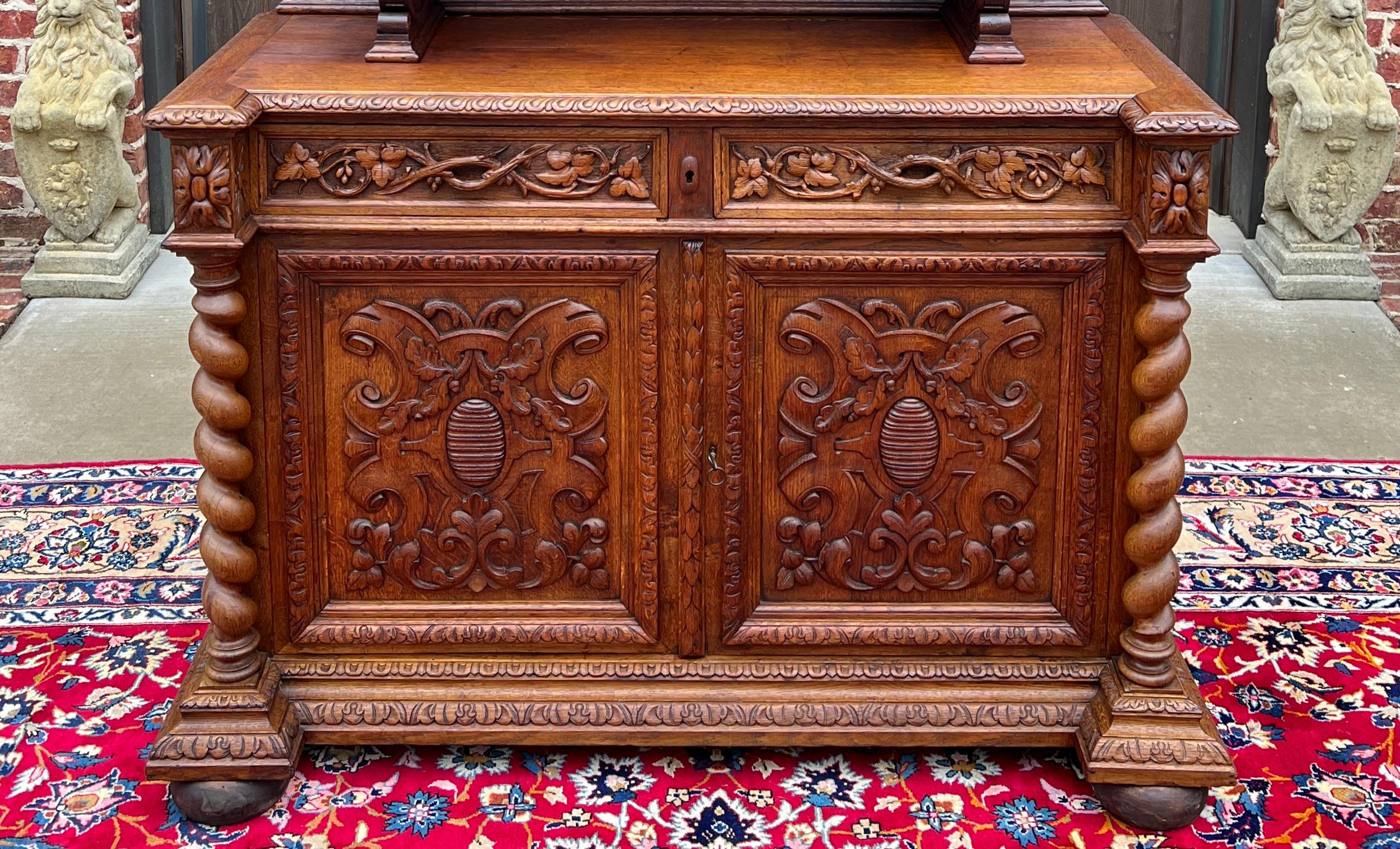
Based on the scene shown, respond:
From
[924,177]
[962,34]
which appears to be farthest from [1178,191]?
[962,34]

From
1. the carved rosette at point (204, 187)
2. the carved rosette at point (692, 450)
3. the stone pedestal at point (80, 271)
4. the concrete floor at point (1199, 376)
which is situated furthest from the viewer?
the stone pedestal at point (80, 271)

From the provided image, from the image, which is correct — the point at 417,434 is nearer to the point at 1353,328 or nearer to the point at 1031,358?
the point at 1031,358

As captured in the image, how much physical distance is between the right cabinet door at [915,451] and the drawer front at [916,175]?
0.07 metres

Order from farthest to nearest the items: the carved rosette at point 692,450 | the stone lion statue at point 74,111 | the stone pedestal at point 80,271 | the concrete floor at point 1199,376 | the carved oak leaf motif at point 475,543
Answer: the stone pedestal at point 80,271, the stone lion statue at point 74,111, the concrete floor at point 1199,376, the carved oak leaf motif at point 475,543, the carved rosette at point 692,450

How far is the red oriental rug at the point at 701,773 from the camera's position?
8.57 ft

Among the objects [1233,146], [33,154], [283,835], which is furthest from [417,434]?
[1233,146]

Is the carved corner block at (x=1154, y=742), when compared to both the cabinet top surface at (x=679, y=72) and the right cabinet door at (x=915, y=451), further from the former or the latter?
the cabinet top surface at (x=679, y=72)

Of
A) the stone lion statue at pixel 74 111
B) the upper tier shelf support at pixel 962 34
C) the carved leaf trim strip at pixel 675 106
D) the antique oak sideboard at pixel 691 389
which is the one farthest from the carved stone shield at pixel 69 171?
the carved leaf trim strip at pixel 675 106

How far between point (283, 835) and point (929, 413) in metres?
1.15

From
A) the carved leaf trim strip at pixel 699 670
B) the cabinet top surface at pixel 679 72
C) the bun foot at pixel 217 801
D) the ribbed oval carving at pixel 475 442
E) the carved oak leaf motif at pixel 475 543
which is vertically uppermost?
the cabinet top surface at pixel 679 72

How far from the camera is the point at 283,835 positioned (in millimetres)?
2609

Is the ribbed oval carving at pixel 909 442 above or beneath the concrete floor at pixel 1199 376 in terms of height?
above

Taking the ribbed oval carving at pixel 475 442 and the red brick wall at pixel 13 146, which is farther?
the red brick wall at pixel 13 146

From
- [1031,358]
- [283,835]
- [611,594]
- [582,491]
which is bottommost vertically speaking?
[283,835]
